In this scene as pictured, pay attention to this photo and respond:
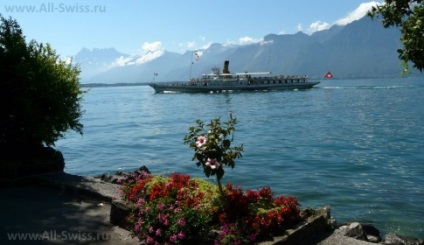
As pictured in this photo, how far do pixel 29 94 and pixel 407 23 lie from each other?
10.3m

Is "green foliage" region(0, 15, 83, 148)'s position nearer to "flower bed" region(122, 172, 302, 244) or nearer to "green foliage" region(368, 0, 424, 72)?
"flower bed" region(122, 172, 302, 244)

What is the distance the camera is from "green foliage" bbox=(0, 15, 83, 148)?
1218 centimetres

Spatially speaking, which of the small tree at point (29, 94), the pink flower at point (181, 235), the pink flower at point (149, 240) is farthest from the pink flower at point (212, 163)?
the small tree at point (29, 94)

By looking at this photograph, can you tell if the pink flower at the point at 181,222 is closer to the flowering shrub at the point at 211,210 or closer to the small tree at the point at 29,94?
the flowering shrub at the point at 211,210

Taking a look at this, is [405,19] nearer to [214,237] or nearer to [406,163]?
[214,237]

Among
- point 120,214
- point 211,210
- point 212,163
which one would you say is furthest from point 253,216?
point 120,214

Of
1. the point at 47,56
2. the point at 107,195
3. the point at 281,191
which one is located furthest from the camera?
the point at 281,191

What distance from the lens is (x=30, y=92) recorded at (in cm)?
Answer: 1227

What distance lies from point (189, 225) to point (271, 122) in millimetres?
40167

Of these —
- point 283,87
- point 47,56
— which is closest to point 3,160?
point 47,56

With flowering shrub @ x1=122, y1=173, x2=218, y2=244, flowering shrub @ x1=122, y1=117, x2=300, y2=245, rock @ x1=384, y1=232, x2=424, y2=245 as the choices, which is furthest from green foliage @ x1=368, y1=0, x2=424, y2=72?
rock @ x1=384, y1=232, x2=424, y2=245

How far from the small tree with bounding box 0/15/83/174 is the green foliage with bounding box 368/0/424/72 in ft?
30.9

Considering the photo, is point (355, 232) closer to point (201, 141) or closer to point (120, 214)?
point (201, 141)

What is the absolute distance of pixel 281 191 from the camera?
16.4m
